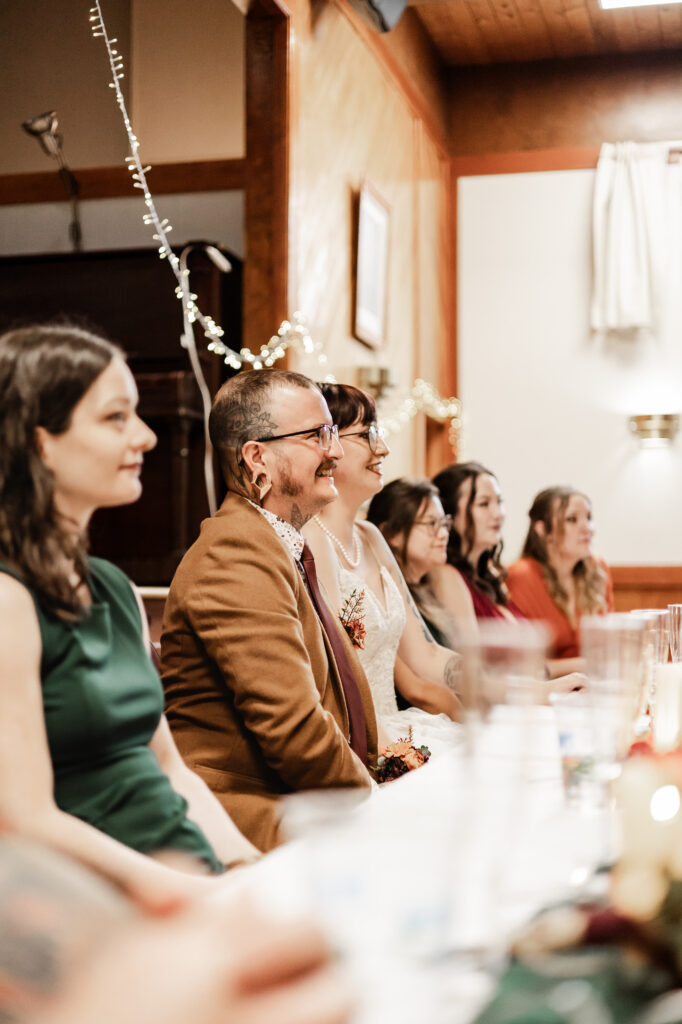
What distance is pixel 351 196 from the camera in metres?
5.25

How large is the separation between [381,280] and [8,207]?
245 cm

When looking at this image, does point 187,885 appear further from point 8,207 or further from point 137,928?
point 8,207

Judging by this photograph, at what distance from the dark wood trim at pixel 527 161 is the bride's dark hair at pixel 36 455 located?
20.5 feet

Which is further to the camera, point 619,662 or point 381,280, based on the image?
point 381,280

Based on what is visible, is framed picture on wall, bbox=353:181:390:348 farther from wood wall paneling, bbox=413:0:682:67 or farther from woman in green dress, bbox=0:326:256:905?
woman in green dress, bbox=0:326:256:905

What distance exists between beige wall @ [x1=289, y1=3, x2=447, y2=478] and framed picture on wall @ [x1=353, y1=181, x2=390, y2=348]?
1.9 inches

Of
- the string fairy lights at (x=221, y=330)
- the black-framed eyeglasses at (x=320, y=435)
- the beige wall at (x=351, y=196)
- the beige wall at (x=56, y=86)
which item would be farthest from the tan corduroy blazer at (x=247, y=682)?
the beige wall at (x=56, y=86)

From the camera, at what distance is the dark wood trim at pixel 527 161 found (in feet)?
23.1

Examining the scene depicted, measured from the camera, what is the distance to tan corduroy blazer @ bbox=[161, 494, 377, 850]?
1902 mm

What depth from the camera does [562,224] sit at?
7125 millimetres

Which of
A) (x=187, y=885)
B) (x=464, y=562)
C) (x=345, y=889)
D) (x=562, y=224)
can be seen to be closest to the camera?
(x=345, y=889)

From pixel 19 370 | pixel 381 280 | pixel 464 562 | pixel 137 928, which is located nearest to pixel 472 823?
pixel 137 928

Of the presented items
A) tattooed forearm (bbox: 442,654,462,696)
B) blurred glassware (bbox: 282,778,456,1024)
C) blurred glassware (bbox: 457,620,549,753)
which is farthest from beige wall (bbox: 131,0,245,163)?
blurred glassware (bbox: 282,778,456,1024)

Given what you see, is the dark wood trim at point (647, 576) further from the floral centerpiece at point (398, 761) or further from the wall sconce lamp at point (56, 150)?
the floral centerpiece at point (398, 761)
